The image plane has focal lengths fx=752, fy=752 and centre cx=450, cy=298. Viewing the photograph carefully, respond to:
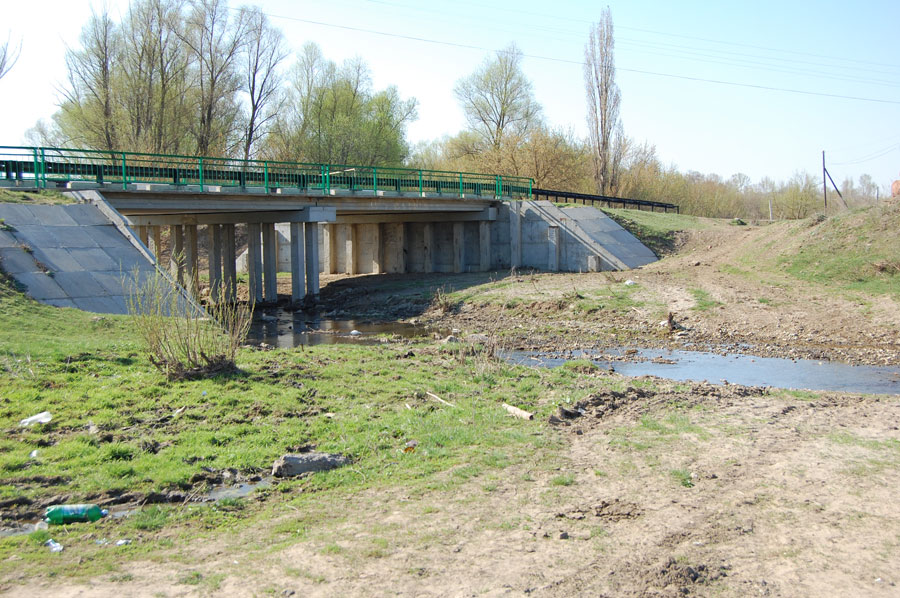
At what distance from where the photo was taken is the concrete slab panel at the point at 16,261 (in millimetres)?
18938

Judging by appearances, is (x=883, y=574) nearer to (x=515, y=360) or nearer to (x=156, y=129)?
(x=515, y=360)

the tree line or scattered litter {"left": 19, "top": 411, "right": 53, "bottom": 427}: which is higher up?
the tree line

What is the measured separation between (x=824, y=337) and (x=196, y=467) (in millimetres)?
17387

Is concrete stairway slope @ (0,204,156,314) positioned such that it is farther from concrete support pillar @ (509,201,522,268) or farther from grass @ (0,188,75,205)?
concrete support pillar @ (509,201,522,268)

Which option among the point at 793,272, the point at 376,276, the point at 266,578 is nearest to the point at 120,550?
the point at 266,578

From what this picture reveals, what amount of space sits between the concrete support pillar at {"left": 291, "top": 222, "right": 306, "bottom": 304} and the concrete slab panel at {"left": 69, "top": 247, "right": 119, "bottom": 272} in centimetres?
1288

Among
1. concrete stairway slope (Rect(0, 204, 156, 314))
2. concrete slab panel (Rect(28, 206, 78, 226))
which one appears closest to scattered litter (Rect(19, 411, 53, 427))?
concrete stairway slope (Rect(0, 204, 156, 314))

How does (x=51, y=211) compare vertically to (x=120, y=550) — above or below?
above

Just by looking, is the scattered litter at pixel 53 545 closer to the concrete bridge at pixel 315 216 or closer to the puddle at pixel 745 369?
the puddle at pixel 745 369

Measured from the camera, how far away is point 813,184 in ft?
178

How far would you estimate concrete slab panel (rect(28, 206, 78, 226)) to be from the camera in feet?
72.0

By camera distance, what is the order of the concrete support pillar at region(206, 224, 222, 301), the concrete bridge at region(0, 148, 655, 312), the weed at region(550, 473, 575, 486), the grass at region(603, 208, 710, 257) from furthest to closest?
1. the grass at region(603, 208, 710, 257)
2. the concrete support pillar at region(206, 224, 222, 301)
3. the concrete bridge at region(0, 148, 655, 312)
4. the weed at region(550, 473, 575, 486)

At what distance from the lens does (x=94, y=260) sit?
20875mm

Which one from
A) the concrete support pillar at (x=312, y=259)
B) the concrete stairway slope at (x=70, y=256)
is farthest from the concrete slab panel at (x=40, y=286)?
the concrete support pillar at (x=312, y=259)
